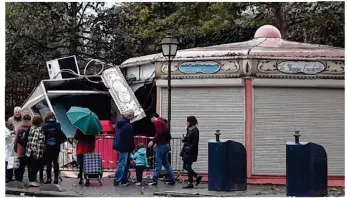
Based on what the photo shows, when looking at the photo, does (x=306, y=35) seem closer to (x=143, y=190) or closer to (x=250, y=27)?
(x=250, y=27)

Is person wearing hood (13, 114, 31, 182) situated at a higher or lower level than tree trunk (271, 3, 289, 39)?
lower

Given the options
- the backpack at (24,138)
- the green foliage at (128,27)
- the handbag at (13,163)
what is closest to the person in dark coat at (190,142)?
the backpack at (24,138)

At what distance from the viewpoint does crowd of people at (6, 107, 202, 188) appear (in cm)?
1338

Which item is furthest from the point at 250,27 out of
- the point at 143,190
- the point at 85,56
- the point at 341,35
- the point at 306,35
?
the point at 143,190

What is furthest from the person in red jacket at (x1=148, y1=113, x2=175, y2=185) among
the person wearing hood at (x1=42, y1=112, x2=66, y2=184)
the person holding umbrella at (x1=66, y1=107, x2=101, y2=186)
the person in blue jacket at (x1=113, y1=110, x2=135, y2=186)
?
the person wearing hood at (x1=42, y1=112, x2=66, y2=184)

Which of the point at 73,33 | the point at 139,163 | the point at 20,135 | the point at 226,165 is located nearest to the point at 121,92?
the point at 139,163

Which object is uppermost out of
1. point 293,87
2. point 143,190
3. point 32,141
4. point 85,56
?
point 85,56

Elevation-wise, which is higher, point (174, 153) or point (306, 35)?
point (306, 35)

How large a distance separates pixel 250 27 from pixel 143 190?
14.2 m

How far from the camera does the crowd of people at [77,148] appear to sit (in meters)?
13.4

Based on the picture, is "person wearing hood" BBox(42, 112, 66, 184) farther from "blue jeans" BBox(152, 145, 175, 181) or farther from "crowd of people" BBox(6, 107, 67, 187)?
"blue jeans" BBox(152, 145, 175, 181)

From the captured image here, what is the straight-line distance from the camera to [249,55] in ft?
50.6

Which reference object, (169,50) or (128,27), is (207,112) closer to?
(169,50)

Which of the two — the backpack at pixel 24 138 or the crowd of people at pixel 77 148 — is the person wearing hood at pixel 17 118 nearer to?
the crowd of people at pixel 77 148
